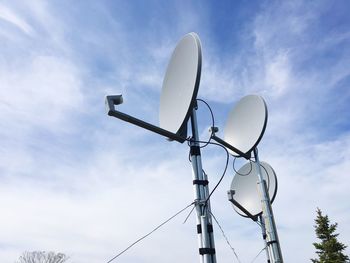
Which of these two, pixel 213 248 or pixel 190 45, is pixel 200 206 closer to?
pixel 213 248

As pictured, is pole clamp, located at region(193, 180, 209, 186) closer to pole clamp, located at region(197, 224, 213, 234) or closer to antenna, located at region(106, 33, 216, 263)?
antenna, located at region(106, 33, 216, 263)

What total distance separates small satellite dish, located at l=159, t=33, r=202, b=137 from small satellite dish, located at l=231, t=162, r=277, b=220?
358cm

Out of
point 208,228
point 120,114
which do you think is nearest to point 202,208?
point 208,228

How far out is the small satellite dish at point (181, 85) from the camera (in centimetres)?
398

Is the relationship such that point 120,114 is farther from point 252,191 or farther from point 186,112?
point 252,191

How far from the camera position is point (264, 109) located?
6.65m

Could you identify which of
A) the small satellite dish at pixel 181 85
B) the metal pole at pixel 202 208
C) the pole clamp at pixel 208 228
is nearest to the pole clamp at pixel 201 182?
the metal pole at pixel 202 208

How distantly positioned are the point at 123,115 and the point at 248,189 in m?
5.49

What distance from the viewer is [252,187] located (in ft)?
26.3

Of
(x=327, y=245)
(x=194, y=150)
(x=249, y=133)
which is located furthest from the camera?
(x=327, y=245)

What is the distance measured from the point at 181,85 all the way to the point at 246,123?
2959mm

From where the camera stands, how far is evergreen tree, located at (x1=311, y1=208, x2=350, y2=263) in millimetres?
20438

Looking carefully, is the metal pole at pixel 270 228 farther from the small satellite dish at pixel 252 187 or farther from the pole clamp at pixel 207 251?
the pole clamp at pixel 207 251

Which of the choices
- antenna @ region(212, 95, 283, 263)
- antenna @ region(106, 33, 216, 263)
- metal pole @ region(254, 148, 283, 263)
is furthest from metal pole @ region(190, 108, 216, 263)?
metal pole @ region(254, 148, 283, 263)
